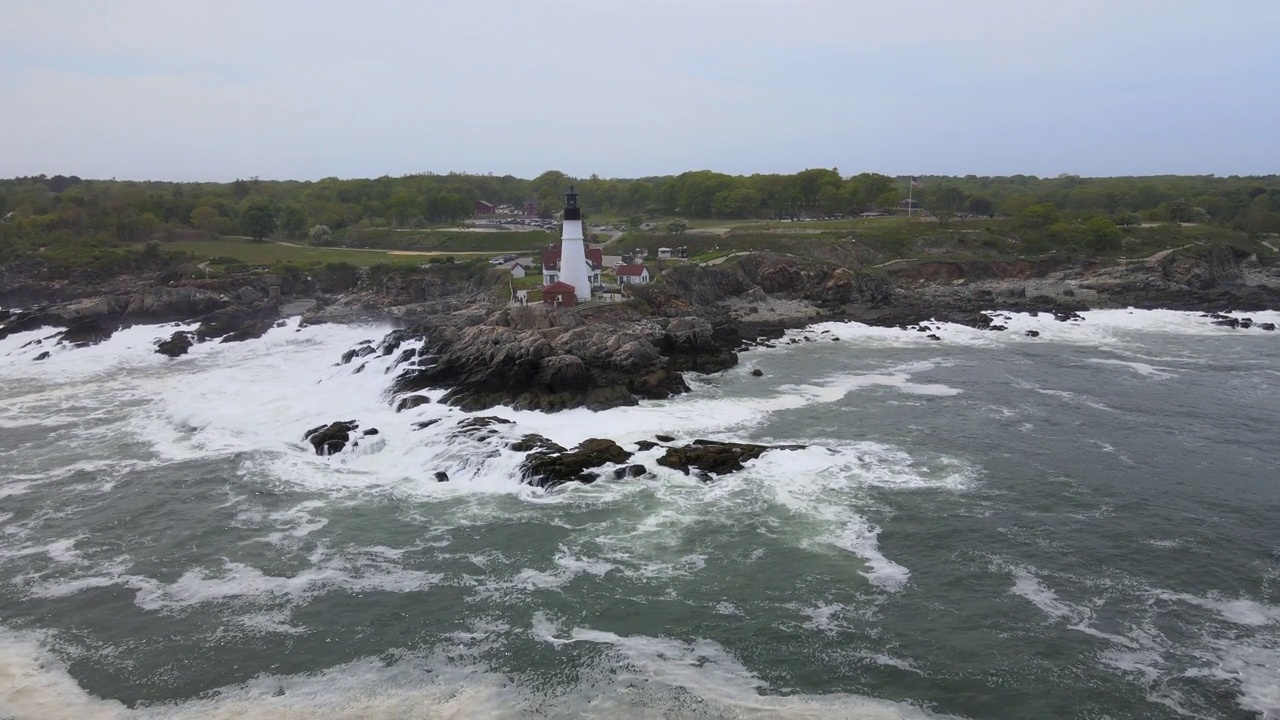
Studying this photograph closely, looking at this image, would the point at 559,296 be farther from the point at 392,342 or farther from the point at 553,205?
the point at 553,205

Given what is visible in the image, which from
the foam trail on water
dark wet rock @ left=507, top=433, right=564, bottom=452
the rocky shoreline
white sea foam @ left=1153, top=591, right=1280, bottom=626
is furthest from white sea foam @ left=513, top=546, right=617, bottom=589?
white sea foam @ left=1153, top=591, right=1280, bottom=626

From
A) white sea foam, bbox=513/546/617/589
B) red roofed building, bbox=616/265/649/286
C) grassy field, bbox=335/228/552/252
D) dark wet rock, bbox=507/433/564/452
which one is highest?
grassy field, bbox=335/228/552/252

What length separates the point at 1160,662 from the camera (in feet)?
48.0

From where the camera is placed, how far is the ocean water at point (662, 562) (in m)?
14.3

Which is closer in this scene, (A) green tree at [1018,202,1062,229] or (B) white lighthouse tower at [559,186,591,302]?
(B) white lighthouse tower at [559,186,591,302]

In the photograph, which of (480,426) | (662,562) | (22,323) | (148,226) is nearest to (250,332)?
(22,323)

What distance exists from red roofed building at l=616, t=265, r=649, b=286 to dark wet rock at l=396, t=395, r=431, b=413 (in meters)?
19.6

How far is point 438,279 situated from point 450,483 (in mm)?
33073

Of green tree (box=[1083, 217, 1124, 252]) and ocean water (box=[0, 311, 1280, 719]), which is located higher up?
green tree (box=[1083, 217, 1124, 252])

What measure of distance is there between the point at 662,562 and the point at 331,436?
1299cm

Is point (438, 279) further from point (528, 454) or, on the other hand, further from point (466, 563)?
point (466, 563)

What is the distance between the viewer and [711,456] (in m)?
23.7

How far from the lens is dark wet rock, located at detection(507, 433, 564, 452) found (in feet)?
80.0

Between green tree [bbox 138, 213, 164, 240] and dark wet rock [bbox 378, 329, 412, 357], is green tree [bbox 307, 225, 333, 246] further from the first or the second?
dark wet rock [bbox 378, 329, 412, 357]
